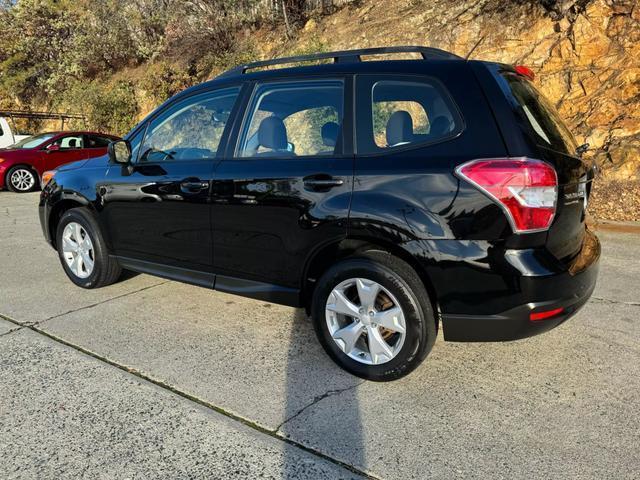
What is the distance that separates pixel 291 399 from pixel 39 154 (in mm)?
11830

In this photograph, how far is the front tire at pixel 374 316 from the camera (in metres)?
2.73

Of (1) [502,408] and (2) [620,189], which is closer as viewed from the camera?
(1) [502,408]

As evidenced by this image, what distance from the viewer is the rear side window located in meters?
2.74

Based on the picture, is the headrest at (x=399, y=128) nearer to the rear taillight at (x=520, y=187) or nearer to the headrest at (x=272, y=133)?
the rear taillight at (x=520, y=187)

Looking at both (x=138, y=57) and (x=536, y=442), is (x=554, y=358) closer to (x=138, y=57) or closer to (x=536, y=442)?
(x=536, y=442)

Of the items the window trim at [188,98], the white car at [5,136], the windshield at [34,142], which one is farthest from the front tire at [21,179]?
the window trim at [188,98]

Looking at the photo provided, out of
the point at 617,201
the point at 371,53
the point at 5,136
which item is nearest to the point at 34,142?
the point at 5,136

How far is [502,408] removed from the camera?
2.66 metres

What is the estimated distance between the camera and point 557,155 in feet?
8.79

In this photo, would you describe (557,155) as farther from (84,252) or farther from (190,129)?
(84,252)

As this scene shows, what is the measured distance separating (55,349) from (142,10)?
2068 centimetres

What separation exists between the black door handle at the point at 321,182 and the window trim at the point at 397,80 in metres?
0.19

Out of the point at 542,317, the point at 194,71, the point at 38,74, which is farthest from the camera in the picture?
the point at 38,74

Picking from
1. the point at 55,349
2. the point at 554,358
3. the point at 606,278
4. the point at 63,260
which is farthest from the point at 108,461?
the point at 606,278
